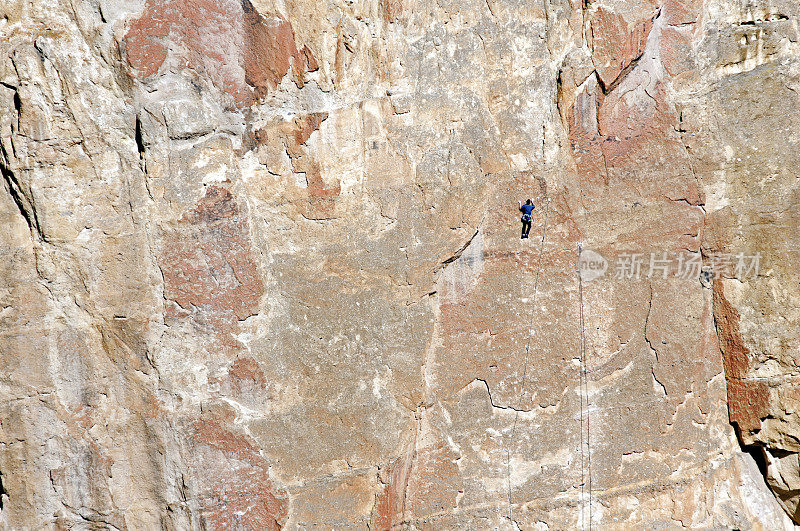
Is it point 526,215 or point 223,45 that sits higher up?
point 223,45

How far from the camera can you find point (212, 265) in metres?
3.33

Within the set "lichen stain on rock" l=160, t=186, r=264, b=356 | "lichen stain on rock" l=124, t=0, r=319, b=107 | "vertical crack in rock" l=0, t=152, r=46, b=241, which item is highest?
"lichen stain on rock" l=124, t=0, r=319, b=107

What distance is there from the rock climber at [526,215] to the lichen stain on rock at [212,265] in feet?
4.73

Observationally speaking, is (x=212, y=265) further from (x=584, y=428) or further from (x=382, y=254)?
(x=584, y=428)

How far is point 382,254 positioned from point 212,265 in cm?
89

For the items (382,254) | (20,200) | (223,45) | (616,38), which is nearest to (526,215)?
(382,254)

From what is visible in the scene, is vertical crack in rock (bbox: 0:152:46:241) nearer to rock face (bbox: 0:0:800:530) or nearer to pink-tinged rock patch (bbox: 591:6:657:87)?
rock face (bbox: 0:0:800:530)

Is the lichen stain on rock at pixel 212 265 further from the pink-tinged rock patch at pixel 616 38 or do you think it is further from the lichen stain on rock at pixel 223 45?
the pink-tinged rock patch at pixel 616 38

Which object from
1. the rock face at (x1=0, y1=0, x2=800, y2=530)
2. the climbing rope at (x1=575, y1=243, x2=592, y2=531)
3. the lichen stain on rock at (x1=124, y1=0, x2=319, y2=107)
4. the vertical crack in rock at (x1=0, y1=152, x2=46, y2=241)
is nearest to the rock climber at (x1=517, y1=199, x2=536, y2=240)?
the rock face at (x1=0, y1=0, x2=800, y2=530)

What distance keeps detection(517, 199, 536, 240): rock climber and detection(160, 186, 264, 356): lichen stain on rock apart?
1.44 meters

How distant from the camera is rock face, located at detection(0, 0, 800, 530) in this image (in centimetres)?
326

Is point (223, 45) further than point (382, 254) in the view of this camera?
No

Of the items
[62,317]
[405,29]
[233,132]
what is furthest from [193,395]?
[405,29]

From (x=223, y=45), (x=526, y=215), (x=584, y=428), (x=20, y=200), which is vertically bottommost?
(x=584, y=428)
